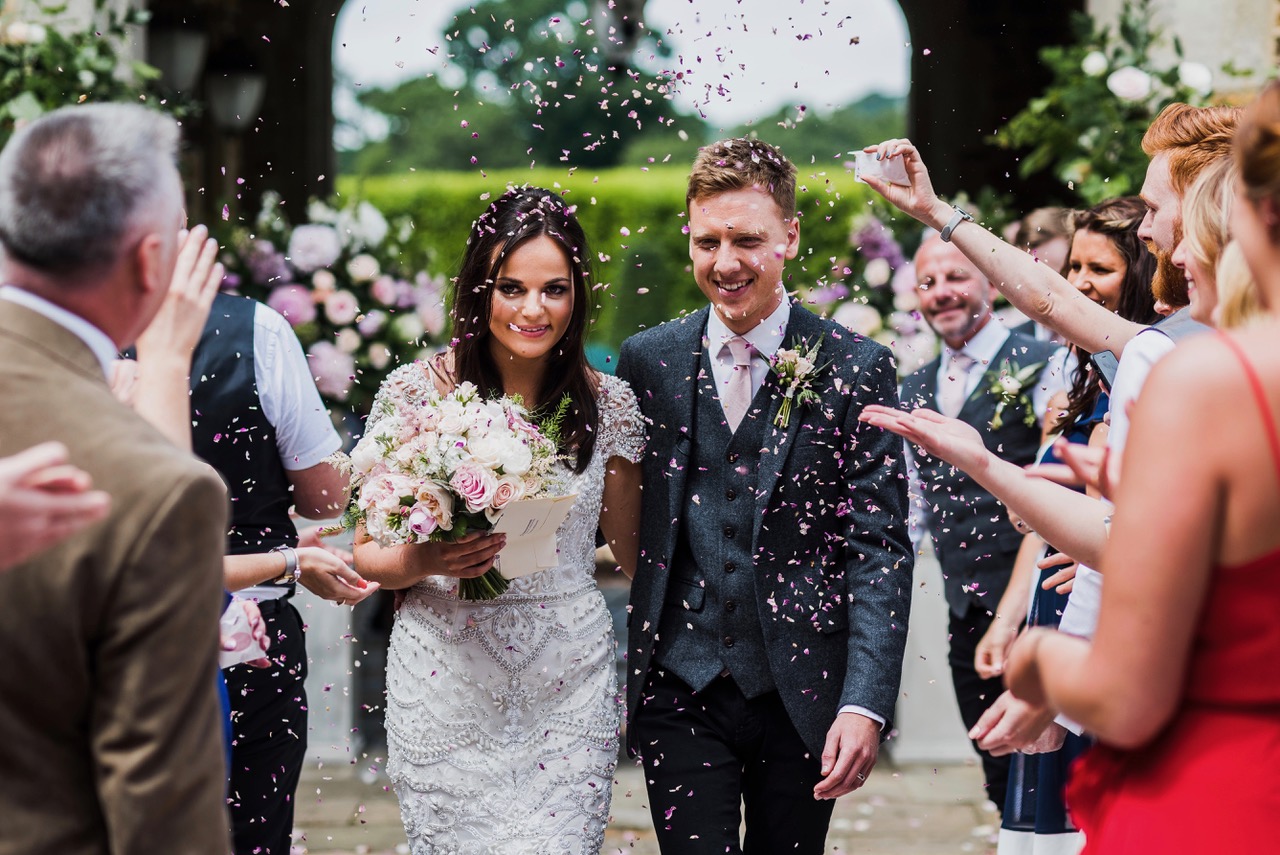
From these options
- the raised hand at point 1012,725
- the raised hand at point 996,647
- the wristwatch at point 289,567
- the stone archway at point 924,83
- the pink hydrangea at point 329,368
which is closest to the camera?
the raised hand at point 1012,725

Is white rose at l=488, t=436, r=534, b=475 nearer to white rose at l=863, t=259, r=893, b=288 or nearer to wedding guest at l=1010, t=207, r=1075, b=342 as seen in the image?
wedding guest at l=1010, t=207, r=1075, b=342

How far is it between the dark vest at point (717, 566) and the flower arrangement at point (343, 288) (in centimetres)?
345

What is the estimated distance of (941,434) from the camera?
113 inches

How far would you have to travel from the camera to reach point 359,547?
3525 millimetres

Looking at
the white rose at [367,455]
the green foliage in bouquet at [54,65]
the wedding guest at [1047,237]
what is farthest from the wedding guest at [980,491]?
the green foliage in bouquet at [54,65]

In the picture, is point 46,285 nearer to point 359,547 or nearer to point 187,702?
point 187,702

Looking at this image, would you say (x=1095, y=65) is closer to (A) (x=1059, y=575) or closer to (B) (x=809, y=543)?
(A) (x=1059, y=575)

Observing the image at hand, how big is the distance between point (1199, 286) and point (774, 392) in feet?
4.19

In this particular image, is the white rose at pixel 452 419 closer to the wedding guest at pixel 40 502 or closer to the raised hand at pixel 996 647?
the wedding guest at pixel 40 502

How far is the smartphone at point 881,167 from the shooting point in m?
3.38

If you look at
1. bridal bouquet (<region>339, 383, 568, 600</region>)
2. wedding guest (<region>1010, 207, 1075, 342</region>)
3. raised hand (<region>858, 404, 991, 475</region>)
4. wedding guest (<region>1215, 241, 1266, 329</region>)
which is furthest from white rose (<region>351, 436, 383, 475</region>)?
wedding guest (<region>1010, 207, 1075, 342</region>)

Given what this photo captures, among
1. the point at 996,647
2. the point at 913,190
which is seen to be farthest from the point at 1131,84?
the point at 913,190

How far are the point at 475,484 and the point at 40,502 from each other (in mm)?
1566

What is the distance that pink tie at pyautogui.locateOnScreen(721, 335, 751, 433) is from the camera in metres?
3.57
